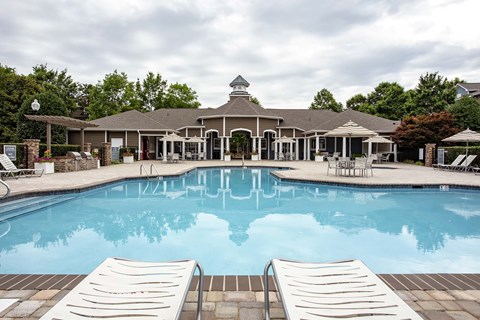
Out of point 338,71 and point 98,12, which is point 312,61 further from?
point 98,12

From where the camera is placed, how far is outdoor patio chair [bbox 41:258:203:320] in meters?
1.60

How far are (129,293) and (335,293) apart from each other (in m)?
1.23

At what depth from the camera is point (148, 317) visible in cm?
158

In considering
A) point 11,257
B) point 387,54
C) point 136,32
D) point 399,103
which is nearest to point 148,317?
point 11,257

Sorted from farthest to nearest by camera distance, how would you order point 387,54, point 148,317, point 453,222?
point 387,54 < point 453,222 < point 148,317

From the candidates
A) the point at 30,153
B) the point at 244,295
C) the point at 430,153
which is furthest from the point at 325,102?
the point at 244,295

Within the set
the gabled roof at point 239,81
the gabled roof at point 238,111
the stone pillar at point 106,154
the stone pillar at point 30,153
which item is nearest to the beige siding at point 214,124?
the gabled roof at point 238,111

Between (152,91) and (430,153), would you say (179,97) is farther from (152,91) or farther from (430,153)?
(430,153)

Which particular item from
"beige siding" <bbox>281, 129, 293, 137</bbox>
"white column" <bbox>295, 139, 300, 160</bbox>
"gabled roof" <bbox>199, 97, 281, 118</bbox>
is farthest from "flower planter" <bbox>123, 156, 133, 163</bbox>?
"white column" <bbox>295, 139, 300, 160</bbox>

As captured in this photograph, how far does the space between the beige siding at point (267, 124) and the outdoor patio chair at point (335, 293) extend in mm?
24691

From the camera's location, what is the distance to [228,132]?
2627 cm

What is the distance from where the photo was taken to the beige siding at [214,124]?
26.5 meters

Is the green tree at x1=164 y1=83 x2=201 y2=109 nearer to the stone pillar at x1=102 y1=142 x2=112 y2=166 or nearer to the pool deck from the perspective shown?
the stone pillar at x1=102 y1=142 x2=112 y2=166

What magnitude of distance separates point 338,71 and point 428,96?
10.9 meters
